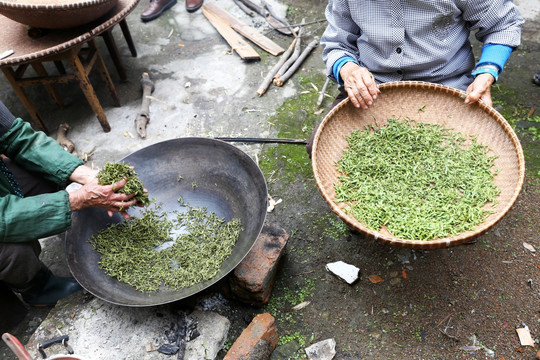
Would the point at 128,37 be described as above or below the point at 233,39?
above

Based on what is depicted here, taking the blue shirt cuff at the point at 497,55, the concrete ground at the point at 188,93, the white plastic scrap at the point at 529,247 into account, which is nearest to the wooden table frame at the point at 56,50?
the concrete ground at the point at 188,93

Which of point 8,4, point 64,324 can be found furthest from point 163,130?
point 64,324

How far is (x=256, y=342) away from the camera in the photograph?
211 cm

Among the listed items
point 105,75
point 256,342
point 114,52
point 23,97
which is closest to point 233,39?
point 114,52

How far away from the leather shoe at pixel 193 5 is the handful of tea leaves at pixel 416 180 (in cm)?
390

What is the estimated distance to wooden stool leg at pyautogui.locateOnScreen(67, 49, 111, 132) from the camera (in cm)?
343

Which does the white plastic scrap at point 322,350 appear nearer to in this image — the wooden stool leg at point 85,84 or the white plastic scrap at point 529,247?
the white plastic scrap at point 529,247

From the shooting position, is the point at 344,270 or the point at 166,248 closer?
the point at 166,248

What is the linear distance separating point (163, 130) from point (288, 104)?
1260mm

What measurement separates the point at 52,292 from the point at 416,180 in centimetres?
236

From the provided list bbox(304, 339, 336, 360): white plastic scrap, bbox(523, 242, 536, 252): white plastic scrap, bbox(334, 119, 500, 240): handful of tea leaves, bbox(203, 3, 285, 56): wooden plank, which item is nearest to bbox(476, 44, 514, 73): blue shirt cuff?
bbox(334, 119, 500, 240): handful of tea leaves

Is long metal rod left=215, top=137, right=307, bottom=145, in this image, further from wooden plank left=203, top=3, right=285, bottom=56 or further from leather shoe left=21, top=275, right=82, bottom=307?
leather shoe left=21, top=275, right=82, bottom=307

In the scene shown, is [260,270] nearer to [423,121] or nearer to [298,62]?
[423,121]

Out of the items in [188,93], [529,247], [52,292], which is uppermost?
[52,292]
